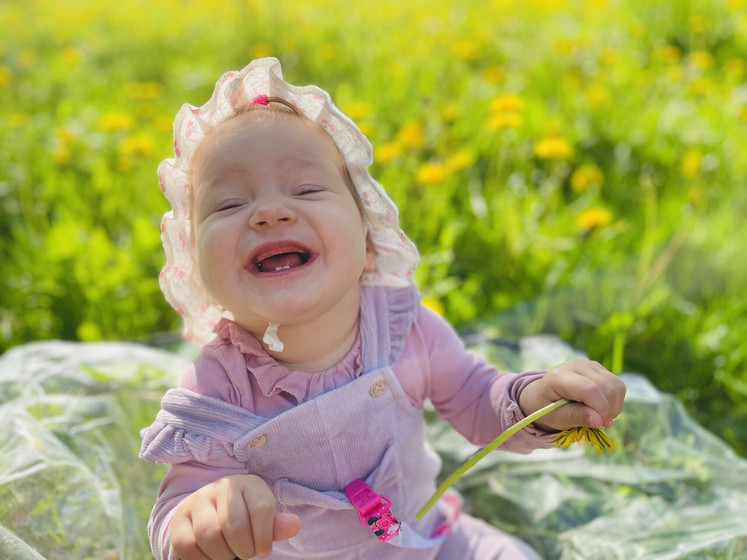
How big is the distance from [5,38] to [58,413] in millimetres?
3339

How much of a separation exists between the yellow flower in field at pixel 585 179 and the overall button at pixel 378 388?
4.54 feet

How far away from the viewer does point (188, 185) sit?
3.71 ft

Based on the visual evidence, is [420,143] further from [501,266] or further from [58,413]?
[58,413]

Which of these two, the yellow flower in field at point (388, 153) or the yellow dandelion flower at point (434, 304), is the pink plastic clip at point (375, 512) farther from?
the yellow flower in field at point (388, 153)

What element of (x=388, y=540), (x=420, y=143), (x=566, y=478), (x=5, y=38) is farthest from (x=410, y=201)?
(x=5, y=38)

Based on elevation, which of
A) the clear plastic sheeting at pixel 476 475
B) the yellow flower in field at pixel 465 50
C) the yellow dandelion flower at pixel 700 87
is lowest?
the clear plastic sheeting at pixel 476 475

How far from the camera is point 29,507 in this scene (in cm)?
131

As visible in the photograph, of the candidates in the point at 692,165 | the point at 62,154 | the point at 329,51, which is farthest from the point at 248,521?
the point at 329,51

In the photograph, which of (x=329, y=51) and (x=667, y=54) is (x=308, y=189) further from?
(x=667, y=54)

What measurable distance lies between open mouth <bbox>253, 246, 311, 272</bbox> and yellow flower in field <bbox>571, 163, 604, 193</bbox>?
1.46 metres

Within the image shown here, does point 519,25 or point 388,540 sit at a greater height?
point 519,25

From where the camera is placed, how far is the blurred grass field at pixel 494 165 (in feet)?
6.20

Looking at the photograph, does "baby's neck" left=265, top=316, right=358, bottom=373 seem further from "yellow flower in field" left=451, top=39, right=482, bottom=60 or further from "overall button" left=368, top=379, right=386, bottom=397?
"yellow flower in field" left=451, top=39, right=482, bottom=60

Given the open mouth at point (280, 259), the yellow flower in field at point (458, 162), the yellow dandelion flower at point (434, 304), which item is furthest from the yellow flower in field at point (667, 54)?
the open mouth at point (280, 259)
